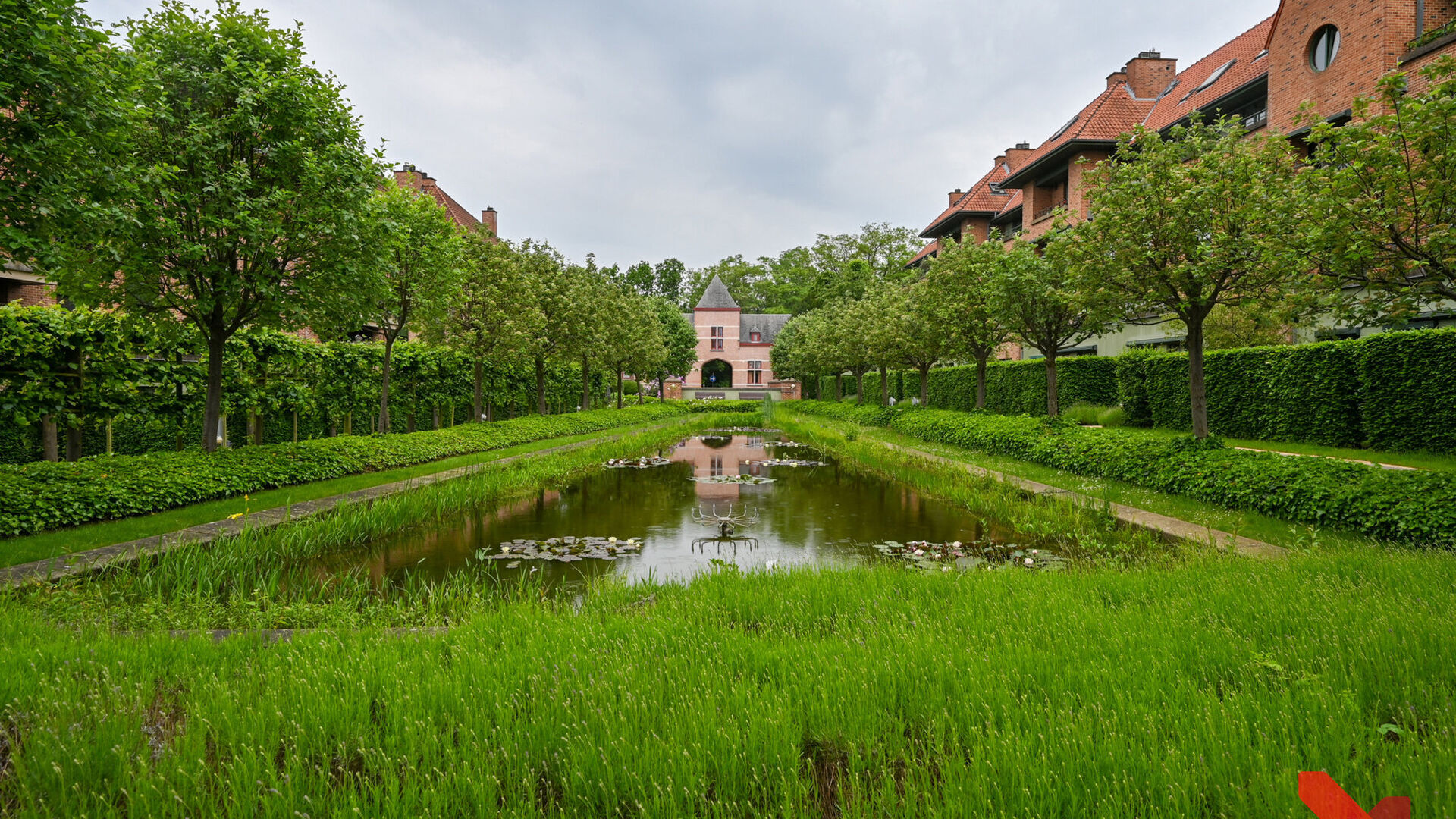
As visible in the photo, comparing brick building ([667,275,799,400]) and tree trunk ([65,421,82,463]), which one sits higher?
brick building ([667,275,799,400])

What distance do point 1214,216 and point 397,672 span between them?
38.3ft

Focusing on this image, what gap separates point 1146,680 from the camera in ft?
8.89

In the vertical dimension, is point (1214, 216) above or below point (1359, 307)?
above

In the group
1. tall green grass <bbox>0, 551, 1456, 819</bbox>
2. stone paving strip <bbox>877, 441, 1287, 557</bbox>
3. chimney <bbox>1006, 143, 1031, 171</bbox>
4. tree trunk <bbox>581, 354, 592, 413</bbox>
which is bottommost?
stone paving strip <bbox>877, 441, 1287, 557</bbox>

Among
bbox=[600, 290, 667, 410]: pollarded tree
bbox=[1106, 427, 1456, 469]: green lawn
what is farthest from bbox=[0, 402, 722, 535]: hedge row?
bbox=[600, 290, 667, 410]: pollarded tree

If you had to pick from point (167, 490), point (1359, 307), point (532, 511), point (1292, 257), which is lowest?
point (532, 511)

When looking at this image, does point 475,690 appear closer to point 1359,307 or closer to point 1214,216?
point 1359,307

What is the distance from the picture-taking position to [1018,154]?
1412 inches

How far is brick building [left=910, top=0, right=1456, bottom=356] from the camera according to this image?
1477 cm

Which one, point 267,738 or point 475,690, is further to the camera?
point 475,690

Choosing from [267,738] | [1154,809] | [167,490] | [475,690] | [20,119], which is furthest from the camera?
[167,490]

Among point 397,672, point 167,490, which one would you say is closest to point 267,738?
point 397,672

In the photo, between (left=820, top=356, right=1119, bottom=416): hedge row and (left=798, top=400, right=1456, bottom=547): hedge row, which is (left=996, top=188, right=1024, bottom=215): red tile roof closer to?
(left=820, top=356, right=1119, bottom=416): hedge row

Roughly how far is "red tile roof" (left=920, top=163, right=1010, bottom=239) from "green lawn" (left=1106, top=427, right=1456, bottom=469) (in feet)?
81.8
